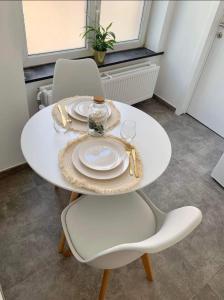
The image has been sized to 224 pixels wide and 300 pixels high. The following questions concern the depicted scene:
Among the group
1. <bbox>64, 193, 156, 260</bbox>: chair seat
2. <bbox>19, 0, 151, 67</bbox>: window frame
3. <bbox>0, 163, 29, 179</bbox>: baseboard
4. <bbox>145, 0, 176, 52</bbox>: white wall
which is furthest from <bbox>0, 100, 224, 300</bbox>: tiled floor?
<bbox>145, 0, 176, 52</bbox>: white wall

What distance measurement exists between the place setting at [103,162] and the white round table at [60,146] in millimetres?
32

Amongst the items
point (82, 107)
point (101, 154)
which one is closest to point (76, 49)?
point (82, 107)

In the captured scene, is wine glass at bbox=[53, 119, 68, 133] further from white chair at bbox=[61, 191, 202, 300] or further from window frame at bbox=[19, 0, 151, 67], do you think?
window frame at bbox=[19, 0, 151, 67]

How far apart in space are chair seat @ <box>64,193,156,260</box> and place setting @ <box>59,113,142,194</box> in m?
0.24

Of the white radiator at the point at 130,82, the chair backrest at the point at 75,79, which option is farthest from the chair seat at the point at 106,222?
the white radiator at the point at 130,82

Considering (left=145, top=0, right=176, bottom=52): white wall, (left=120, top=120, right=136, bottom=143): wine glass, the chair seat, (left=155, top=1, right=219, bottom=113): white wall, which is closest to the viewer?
the chair seat

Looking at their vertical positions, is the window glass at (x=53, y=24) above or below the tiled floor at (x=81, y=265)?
above

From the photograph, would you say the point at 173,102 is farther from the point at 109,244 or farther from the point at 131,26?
the point at 109,244

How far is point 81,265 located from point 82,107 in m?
0.97

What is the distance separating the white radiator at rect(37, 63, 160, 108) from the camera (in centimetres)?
228

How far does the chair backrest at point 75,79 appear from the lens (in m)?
1.60

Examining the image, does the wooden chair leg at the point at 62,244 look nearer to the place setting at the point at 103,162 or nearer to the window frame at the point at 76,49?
the place setting at the point at 103,162

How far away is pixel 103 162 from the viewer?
1088mm

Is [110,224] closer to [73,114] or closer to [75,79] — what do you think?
[73,114]
